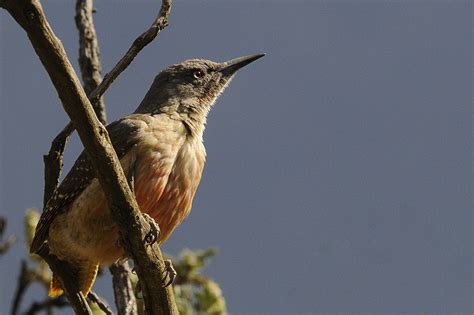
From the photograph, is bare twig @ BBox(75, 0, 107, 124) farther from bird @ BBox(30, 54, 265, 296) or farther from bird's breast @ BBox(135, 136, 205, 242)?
bird's breast @ BBox(135, 136, 205, 242)

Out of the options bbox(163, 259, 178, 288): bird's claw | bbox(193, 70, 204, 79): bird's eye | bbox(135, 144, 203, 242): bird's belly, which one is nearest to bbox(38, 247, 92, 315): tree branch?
bbox(135, 144, 203, 242): bird's belly

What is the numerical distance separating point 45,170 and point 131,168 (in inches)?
25.5

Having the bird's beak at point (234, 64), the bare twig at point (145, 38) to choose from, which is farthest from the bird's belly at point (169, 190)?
A: the bird's beak at point (234, 64)

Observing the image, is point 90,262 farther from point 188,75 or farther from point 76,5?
point 76,5

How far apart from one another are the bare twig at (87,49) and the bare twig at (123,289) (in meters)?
1.66

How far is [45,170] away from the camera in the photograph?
576cm

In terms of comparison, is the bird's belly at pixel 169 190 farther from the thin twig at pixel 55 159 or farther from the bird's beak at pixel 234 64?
the bird's beak at pixel 234 64

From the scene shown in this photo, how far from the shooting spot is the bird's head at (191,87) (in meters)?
6.71

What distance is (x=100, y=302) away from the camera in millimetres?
5941

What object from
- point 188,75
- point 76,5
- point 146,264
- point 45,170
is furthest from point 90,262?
point 76,5

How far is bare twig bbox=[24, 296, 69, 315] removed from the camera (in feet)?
19.5

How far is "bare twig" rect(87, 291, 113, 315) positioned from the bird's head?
1612 millimetres

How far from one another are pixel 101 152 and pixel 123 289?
241 cm

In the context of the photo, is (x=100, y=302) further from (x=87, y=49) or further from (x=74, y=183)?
(x=87, y=49)
